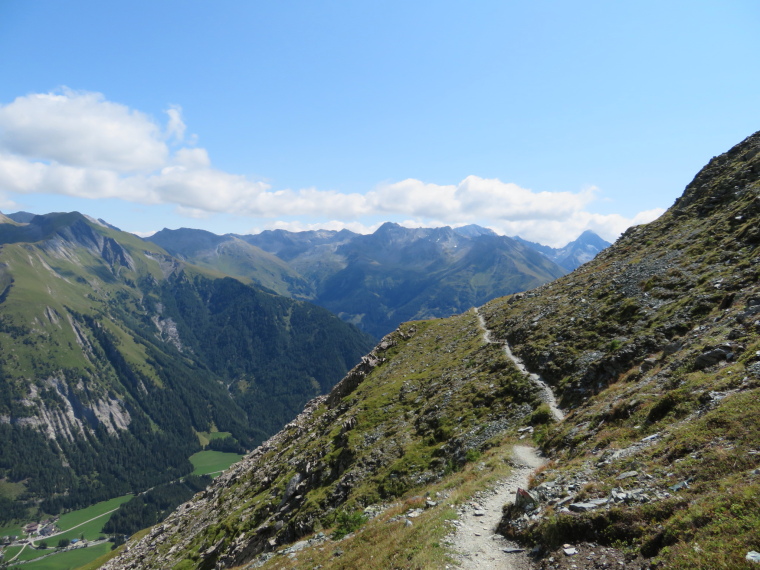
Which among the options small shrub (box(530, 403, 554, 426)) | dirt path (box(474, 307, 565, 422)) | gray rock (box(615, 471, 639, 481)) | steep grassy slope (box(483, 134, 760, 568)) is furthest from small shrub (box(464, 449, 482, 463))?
gray rock (box(615, 471, 639, 481))

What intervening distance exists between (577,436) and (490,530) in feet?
30.1

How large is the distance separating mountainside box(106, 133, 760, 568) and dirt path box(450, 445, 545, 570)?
688mm

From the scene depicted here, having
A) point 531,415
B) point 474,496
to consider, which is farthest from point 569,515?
point 531,415

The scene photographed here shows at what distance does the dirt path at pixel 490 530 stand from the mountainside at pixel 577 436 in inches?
27.1

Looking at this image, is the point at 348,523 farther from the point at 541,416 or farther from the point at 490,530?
the point at 541,416

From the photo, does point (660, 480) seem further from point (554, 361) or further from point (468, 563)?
point (554, 361)

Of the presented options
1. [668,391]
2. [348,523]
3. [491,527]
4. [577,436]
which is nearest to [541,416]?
[577,436]

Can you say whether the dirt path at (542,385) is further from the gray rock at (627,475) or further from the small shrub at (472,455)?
the gray rock at (627,475)

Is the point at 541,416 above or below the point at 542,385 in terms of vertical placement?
below

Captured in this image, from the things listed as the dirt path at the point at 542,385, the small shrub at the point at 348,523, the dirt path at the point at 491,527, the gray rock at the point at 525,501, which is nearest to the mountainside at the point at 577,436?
the gray rock at the point at 525,501

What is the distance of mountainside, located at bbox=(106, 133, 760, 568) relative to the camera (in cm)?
1259

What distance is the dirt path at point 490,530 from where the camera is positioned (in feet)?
48.5

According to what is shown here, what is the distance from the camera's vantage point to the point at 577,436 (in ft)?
74.2

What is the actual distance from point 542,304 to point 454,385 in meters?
24.4
